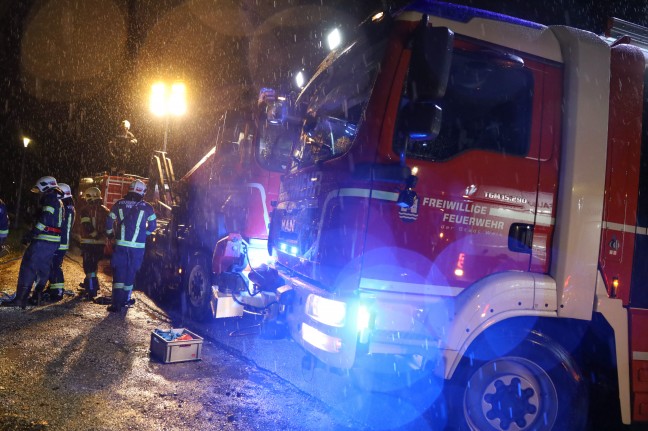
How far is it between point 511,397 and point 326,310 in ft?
4.46

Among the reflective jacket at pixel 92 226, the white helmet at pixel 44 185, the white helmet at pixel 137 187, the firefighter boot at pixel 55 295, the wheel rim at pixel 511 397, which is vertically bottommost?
the firefighter boot at pixel 55 295

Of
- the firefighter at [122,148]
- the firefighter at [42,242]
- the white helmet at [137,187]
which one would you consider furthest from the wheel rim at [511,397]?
the firefighter at [122,148]

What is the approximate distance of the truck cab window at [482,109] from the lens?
326 centimetres

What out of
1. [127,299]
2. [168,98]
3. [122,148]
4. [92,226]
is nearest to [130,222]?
[127,299]

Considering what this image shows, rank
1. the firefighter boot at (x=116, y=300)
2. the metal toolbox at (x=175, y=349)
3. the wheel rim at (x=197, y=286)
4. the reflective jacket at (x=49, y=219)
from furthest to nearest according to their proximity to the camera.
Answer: the firefighter boot at (x=116, y=300)
the reflective jacket at (x=49, y=219)
the wheel rim at (x=197, y=286)
the metal toolbox at (x=175, y=349)

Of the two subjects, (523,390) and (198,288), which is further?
(198,288)

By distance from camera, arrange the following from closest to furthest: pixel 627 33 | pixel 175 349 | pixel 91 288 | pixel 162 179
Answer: pixel 627 33 < pixel 175 349 < pixel 91 288 < pixel 162 179

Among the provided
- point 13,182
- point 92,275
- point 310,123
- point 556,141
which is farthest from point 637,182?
point 13,182

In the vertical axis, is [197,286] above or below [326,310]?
below

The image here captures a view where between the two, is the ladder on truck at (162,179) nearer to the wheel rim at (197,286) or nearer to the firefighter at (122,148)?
the wheel rim at (197,286)

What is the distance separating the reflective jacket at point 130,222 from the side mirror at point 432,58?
5347mm

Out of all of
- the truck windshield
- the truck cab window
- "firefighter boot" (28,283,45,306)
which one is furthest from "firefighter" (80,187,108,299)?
the truck cab window

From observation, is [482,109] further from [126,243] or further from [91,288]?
[91,288]

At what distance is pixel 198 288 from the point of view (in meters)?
6.74
